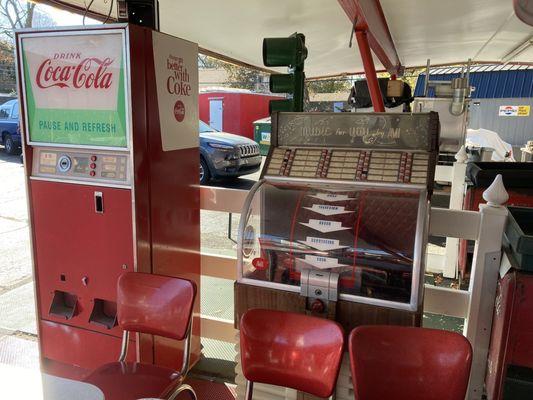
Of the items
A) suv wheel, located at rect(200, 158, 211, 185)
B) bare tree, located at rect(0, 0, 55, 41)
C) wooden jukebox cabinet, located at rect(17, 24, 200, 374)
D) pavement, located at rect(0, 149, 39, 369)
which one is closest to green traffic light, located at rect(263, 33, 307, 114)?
wooden jukebox cabinet, located at rect(17, 24, 200, 374)

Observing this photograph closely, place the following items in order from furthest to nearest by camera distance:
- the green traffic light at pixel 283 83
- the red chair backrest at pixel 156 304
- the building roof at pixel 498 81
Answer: the building roof at pixel 498 81, the green traffic light at pixel 283 83, the red chair backrest at pixel 156 304

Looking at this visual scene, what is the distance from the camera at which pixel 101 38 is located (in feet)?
7.18

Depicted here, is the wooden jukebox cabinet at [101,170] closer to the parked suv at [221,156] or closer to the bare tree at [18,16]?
the parked suv at [221,156]

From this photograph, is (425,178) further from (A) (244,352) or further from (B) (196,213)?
(B) (196,213)

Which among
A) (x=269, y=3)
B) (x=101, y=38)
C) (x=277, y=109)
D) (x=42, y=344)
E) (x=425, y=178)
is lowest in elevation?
(x=42, y=344)

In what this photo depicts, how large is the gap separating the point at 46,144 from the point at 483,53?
9159mm

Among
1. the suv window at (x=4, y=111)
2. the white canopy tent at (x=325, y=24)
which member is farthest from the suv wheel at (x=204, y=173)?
the suv window at (x=4, y=111)

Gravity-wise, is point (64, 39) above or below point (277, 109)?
above

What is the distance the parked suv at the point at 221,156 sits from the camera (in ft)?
28.4

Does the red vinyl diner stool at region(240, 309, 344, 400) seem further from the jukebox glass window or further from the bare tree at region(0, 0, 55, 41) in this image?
the bare tree at region(0, 0, 55, 41)

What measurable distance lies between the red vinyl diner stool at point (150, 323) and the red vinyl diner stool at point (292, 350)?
40 centimetres

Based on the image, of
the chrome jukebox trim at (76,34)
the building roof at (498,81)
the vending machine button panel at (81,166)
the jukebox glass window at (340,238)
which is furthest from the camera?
the building roof at (498,81)

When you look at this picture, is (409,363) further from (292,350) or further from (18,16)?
(18,16)

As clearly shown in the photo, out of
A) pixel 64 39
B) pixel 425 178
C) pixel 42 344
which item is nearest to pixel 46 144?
pixel 64 39
